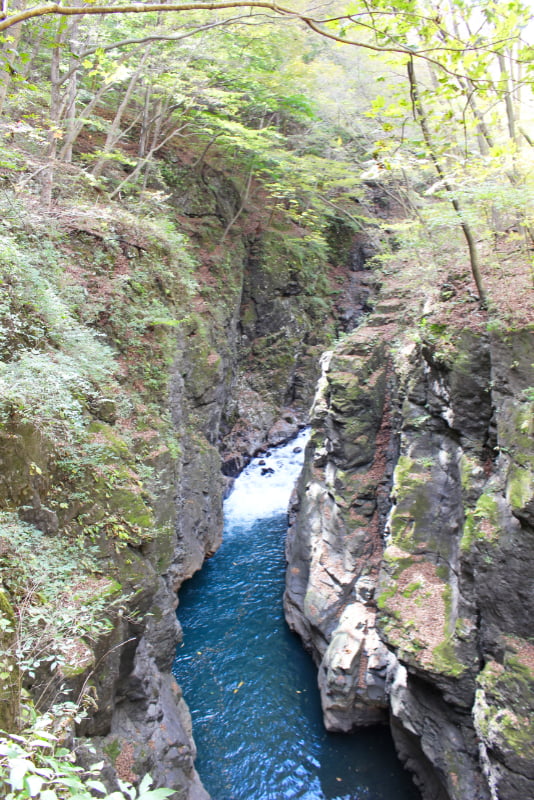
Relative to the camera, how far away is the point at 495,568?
714 centimetres

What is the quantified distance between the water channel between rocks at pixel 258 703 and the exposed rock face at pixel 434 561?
0.56m

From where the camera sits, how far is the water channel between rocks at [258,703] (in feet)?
29.0

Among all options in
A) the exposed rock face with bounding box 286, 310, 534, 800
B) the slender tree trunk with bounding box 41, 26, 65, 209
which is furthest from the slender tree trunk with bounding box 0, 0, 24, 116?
the exposed rock face with bounding box 286, 310, 534, 800

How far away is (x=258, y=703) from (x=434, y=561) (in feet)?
17.6

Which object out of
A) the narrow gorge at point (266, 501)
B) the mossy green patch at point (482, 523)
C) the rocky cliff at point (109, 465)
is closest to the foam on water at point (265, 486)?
the narrow gorge at point (266, 501)

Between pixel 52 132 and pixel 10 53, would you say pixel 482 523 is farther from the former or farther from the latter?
pixel 52 132

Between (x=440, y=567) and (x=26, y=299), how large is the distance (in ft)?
29.1

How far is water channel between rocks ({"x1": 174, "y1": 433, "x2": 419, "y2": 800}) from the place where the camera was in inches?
348

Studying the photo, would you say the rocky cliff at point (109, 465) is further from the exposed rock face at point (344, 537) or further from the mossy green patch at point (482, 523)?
the mossy green patch at point (482, 523)

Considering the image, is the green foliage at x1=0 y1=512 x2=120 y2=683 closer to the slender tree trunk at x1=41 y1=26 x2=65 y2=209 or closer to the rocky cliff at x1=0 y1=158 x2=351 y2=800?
the rocky cliff at x1=0 y1=158 x2=351 y2=800

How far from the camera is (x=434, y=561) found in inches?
357

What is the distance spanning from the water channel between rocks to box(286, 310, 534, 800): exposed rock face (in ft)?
1.84

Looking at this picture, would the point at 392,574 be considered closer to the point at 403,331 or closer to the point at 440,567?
the point at 440,567

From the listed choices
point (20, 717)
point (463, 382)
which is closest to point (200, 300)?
point (463, 382)
